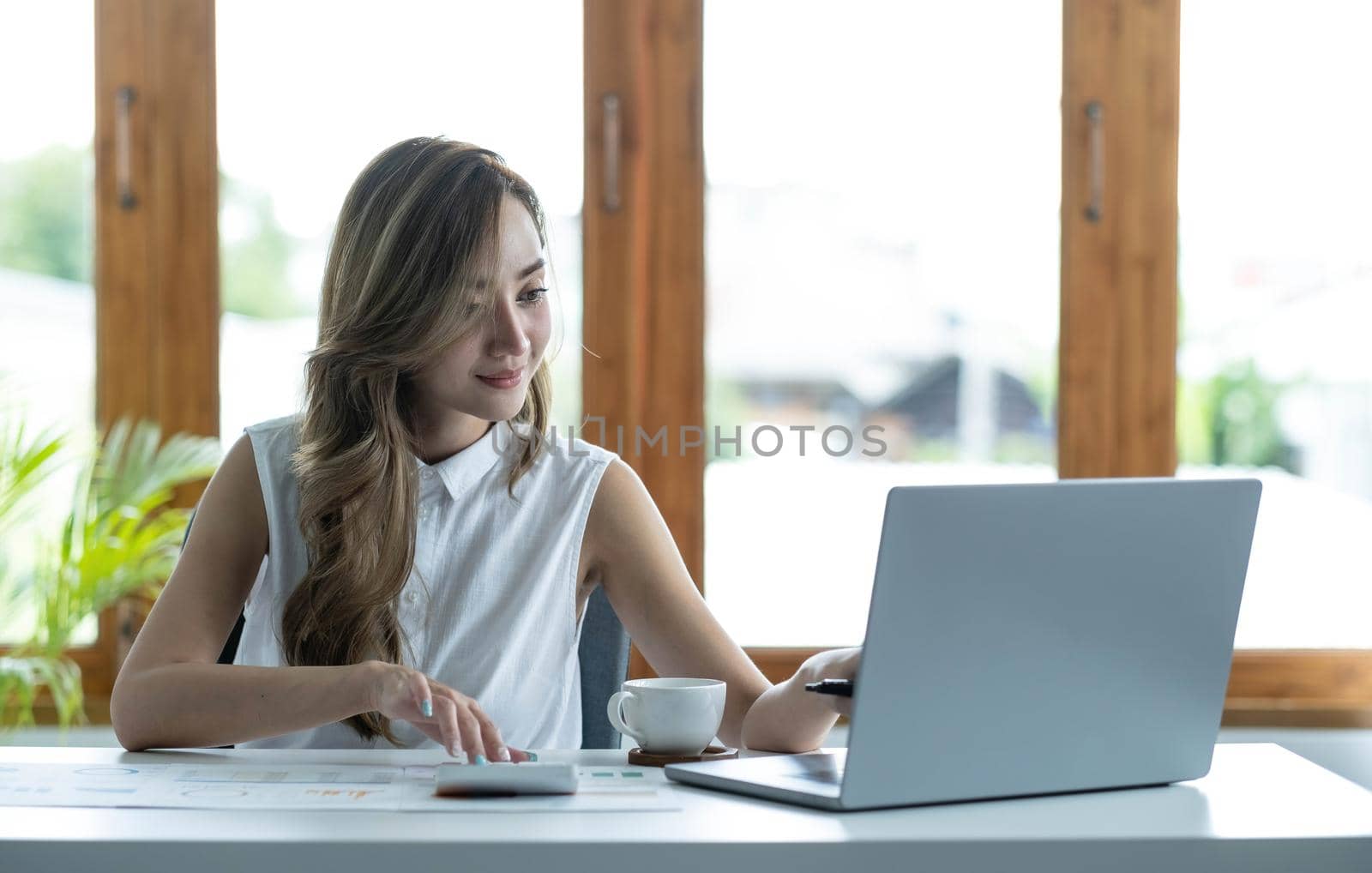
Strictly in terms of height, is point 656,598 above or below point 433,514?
below

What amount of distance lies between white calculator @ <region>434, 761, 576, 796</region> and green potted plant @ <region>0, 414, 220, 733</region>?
1607mm

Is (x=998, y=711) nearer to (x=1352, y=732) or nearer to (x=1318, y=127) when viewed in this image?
(x=1352, y=732)

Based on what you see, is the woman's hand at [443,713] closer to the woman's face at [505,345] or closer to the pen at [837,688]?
the pen at [837,688]

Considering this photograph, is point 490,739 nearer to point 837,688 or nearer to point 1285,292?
point 837,688

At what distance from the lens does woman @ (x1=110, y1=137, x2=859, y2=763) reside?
4.91 feet

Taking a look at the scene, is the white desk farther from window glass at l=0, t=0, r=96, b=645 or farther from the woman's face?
window glass at l=0, t=0, r=96, b=645

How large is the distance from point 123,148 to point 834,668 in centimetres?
212

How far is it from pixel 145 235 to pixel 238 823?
2.09m

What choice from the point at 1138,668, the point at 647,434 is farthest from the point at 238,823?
the point at 647,434

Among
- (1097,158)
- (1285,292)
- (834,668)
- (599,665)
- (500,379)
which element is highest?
(1097,158)

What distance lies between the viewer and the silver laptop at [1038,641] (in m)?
0.95

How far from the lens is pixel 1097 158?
2723 mm

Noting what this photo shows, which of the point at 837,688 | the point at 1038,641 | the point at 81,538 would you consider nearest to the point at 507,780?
the point at 837,688

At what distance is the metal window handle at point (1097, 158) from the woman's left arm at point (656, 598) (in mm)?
1470
